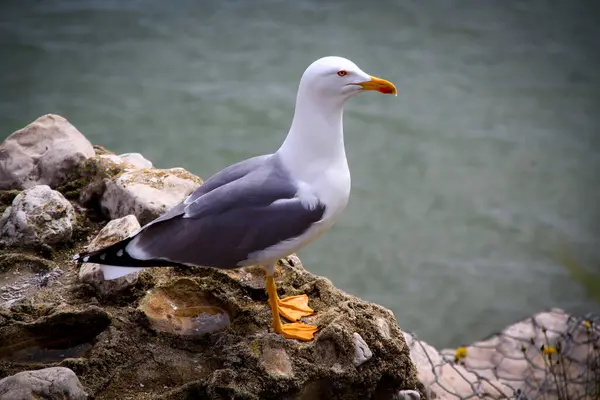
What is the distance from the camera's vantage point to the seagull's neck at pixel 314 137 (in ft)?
7.27

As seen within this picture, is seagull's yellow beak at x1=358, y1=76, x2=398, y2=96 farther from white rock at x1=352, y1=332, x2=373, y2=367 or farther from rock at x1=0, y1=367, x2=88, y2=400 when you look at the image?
rock at x1=0, y1=367, x2=88, y2=400

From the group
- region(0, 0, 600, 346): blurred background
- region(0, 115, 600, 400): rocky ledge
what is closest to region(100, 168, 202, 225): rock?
region(0, 115, 600, 400): rocky ledge

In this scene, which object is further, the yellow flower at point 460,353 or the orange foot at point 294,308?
the yellow flower at point 460,353

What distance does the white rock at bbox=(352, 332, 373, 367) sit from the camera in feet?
7.09

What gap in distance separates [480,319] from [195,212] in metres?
2.23

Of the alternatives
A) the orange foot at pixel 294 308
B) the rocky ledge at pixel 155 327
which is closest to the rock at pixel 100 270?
the rocky ledge at pixel 155 327

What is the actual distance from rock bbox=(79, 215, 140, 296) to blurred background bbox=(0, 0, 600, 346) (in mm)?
1826

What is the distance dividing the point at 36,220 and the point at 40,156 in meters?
0.49

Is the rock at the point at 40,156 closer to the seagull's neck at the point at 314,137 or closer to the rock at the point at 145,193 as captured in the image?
the rock at the point at 145,193

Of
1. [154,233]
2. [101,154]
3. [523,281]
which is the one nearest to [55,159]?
[101,154]

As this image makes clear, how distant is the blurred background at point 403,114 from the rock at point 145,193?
1.57 m

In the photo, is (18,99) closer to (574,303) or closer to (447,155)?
(447,155)

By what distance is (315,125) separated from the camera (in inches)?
87.4

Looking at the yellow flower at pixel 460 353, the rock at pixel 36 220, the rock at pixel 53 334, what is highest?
the rock at pixel 36 220
